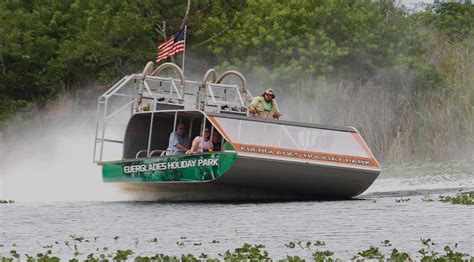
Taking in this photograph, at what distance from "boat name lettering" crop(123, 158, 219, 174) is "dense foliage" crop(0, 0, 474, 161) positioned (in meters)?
16.3

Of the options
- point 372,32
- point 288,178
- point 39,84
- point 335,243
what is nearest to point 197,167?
point 288,178

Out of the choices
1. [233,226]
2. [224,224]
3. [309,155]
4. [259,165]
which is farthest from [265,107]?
[233,226]

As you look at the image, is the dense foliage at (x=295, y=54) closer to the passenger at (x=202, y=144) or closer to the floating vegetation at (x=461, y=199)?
the floating vegetation at (x=461, y=199)

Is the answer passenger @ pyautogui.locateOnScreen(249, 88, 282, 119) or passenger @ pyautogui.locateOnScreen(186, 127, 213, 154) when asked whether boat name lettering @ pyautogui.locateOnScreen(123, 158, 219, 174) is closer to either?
passenger @ pyautogui.locateOnScreen(186, 127, 213, 154)

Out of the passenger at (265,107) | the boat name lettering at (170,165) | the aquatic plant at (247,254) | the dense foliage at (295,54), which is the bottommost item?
the aquatic plant at (247,254)

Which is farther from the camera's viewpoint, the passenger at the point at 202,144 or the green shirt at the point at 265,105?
the green shirt at the point at 265,105

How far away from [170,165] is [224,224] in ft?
17.6

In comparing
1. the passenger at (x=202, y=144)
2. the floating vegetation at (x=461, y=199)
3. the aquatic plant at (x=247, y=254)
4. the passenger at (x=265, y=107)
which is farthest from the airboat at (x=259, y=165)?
the aquatic plant at (x=247, y=254)

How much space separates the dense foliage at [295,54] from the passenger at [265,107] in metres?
14.9

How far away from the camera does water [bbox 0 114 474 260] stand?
642 inches

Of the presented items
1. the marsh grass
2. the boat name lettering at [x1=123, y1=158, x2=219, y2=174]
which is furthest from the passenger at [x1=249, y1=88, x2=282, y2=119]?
the marsh grass

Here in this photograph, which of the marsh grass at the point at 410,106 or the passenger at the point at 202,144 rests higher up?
the marsh grass at the point at 410,106

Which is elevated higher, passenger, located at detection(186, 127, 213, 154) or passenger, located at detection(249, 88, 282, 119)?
passenger, located at detection(249, 88, 282, 119)

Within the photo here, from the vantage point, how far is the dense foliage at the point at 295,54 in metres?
43.1
